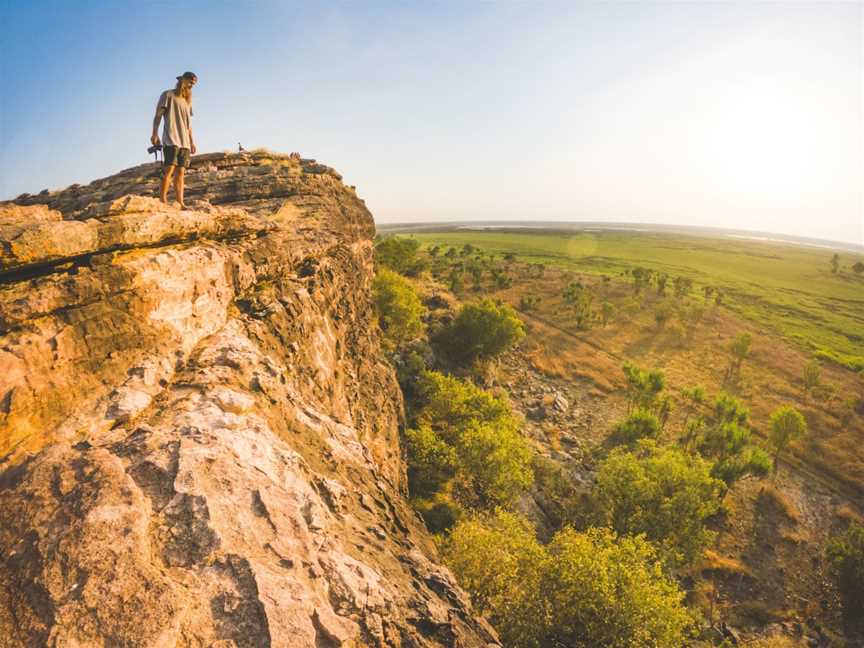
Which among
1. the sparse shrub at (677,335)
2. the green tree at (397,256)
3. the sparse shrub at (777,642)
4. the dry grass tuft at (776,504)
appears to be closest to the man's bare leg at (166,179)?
the sparse shrub at (777,642)

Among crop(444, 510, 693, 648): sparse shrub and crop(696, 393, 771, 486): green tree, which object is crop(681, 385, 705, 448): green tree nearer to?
crop(696, 393, 771, 486): green tree

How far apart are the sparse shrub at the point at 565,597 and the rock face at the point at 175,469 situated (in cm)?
600

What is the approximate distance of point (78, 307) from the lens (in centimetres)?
991

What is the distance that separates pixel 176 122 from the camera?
13.2m

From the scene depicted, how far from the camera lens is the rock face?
6.23 m

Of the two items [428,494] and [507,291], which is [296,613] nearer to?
[428,494]

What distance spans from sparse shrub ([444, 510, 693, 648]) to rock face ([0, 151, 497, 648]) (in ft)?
19.7

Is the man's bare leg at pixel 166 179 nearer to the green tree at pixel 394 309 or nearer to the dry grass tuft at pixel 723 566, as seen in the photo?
the green tree at pixel 394 309

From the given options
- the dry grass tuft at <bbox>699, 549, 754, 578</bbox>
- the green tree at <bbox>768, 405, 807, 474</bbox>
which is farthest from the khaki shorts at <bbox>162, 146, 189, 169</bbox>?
the green tree at <bbox>768, 405, 807, 474</bbox>

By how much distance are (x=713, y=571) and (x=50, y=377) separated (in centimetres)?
4709

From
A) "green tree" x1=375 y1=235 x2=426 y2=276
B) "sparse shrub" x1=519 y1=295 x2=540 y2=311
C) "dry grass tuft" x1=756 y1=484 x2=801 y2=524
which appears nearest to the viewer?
"dry grass tuft" x1=756 y1=484 x2=801 y2=524

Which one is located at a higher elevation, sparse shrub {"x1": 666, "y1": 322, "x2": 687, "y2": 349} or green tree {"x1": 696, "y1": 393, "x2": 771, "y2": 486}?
sparse shrub {"x1": 666, "y1": 322, "x2": 687, "y2": 349}

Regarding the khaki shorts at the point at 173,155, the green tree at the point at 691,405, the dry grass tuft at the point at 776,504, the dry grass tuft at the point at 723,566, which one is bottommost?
the dry grass tuft at the point at 723,566

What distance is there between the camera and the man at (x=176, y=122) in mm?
12859
